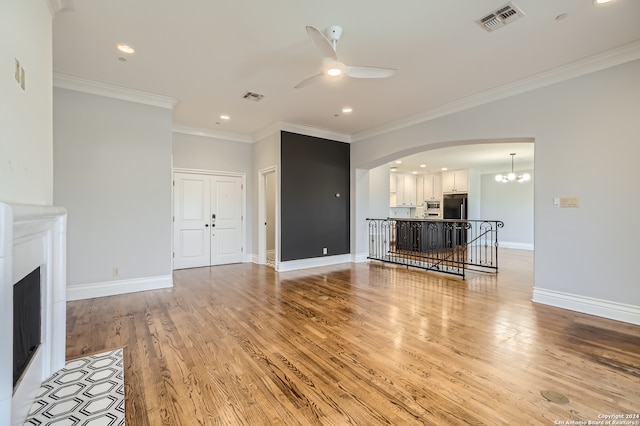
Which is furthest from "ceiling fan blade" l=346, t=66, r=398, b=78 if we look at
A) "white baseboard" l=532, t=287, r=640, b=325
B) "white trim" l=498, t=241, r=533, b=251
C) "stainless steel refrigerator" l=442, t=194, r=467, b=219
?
"white trim" l=498, t=241, r=533, b=251

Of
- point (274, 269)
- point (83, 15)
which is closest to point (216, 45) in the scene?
point (83, 15)

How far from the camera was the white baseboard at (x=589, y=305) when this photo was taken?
127 inches

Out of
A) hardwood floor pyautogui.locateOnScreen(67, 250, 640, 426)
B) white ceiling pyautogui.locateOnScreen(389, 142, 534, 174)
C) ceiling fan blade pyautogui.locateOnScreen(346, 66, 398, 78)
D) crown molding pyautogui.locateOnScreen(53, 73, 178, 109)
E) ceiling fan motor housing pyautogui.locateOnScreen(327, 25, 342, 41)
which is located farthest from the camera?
white ceiling pyautogui.locateOnScreen(389, 142, 534, 174)

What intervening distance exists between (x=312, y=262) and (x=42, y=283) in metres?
4.66

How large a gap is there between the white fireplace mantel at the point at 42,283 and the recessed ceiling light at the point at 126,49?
6.76 feet

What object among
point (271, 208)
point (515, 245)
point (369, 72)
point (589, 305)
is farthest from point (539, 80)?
point (515, 245)

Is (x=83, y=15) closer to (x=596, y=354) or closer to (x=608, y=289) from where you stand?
(x=596, y=354)

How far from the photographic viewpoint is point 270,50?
10.8 ft

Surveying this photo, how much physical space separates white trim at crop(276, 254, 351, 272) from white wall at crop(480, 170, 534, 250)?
6678mm

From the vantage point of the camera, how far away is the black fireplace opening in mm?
1678

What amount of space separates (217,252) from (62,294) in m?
4.20

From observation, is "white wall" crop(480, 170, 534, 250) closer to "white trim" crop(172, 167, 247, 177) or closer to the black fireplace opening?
Result: "white trim" crop(172, 167, 247, 177)

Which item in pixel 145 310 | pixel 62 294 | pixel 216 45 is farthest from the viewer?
pixel 145 310

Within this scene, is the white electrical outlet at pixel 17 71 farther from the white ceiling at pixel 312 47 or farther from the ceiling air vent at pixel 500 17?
the ceiling air vent at pixel 500 17
